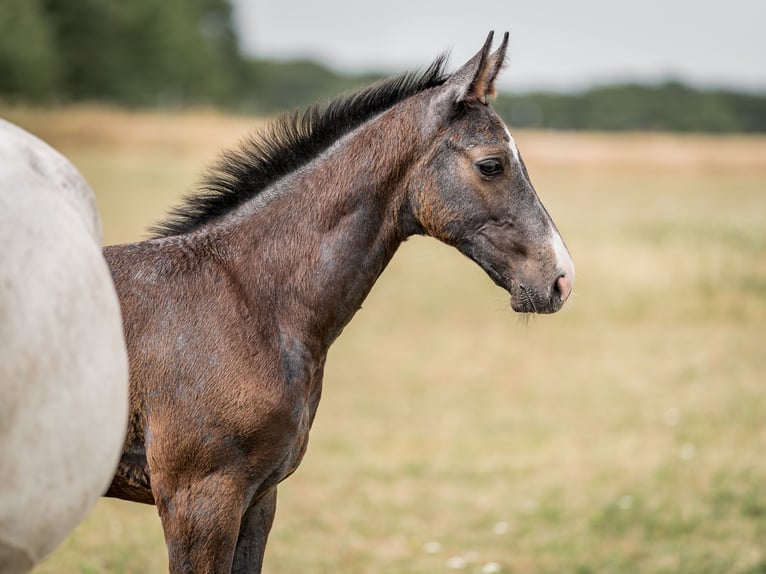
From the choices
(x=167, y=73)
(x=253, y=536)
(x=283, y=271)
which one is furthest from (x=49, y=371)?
(x=167, y=73)

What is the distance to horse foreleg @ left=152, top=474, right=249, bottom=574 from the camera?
302cm

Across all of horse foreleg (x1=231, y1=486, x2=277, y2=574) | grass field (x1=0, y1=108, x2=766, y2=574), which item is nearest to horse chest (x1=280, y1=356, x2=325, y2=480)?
horse foreleg (x1=231, y1=486, x2=277, y2=574)

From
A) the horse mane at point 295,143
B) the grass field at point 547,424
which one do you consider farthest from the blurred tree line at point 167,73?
the horse mane at point 295,143

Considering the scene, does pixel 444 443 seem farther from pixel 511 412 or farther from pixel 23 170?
pixel 23 170

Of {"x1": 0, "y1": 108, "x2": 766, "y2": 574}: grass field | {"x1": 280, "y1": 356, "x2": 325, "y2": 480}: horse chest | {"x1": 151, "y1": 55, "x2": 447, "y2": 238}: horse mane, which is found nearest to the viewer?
{"x1": 280, "y1": 356, "x2": 325, "y2": 480}: horse chest

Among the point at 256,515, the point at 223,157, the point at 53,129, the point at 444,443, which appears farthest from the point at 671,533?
the point at 53,129

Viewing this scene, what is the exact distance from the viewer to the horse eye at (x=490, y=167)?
326cm

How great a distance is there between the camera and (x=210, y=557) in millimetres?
3031

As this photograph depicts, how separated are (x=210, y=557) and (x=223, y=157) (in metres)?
1.66

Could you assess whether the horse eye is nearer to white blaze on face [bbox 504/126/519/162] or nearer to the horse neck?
white blaze on face [bbox 504/126/519/162]

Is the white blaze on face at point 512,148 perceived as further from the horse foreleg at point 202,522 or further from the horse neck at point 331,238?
the horse foreleg at point 202,522

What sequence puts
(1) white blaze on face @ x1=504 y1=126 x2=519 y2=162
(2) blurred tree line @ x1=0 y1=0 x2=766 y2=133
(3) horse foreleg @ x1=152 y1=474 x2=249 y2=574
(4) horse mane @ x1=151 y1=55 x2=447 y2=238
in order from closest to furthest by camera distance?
(3) horse foreleg @ x1=152 y1=474 x2=249 y2=574 < (1) white blaze on face @ x1=504 y1=126 x2=519 y2=162 < (4) horse mane @ x1=151 y1=55 x2=447 y2=238 < (2) blurred tree line @ x1=0 y1=0 x2=766 y2=133

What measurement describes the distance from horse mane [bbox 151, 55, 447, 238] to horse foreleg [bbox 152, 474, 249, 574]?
3.56 feet

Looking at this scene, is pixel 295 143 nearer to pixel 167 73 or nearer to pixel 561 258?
pixel 561 258
